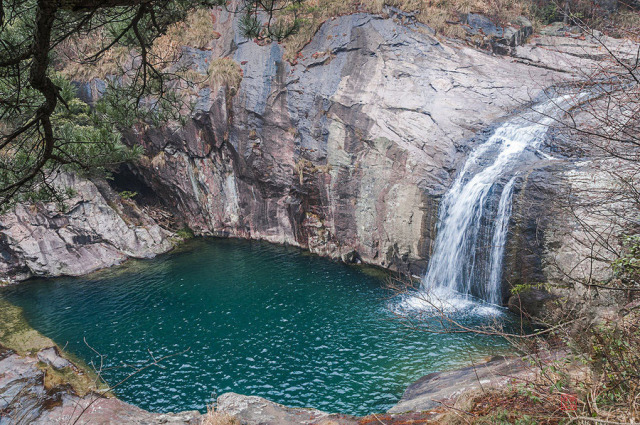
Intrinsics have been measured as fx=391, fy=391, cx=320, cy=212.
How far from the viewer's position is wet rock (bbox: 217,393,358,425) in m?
6.55

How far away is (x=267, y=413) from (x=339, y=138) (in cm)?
1241

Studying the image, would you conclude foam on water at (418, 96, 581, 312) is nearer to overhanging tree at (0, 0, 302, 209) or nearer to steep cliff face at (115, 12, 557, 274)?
steep cliff face at (115, 12, 557, 274)

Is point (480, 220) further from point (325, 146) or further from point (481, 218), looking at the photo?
point (325, 146)

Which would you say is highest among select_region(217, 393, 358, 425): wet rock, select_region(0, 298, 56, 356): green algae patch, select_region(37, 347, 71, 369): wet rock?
select_region(217, 393, 358, 425): wet rock

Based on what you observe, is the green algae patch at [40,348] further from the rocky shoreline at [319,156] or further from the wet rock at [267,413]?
the wet rock at [267,413]

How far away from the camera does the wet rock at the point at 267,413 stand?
6555 millimetres

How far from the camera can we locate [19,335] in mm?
11828

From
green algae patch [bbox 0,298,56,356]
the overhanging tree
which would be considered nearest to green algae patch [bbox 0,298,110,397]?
green algae patch [bbox 0,298,56,356]

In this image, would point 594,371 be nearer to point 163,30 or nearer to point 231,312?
point 163,30

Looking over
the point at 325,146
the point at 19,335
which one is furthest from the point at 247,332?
the point at 325,146

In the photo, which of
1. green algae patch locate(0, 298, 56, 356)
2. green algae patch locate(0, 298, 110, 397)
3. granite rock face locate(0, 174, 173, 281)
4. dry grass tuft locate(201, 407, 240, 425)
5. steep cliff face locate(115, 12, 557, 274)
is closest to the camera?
dry grass tuft locate(201, 407, 240, 425)

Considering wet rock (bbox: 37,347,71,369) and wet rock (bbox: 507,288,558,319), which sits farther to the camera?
wet rock (bbox: 507,288,558,319)

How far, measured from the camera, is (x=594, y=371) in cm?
326

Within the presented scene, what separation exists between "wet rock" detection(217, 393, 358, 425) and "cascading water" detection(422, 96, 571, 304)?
7.59 m
